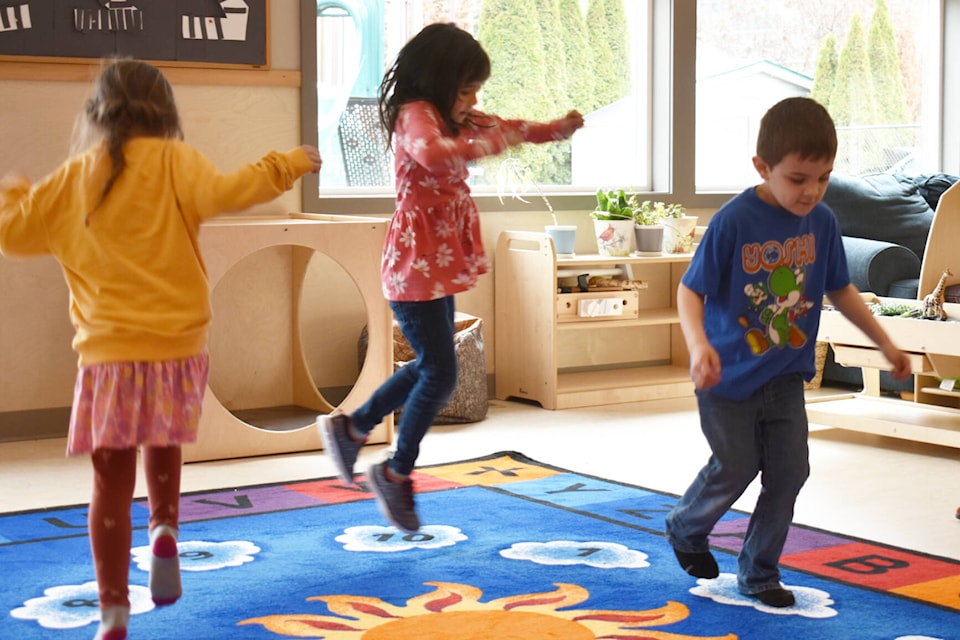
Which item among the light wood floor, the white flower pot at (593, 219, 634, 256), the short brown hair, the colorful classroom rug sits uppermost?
the short brown hair

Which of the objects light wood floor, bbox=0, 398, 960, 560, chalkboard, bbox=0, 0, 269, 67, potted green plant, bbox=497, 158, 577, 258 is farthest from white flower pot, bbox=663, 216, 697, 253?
chalkboard, bbox=0, 0, 269, 67

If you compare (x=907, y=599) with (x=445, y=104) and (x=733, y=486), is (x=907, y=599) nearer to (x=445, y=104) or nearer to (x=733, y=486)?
(x=733, y=486)

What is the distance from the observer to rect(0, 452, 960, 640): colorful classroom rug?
6.54ft

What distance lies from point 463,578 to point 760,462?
597 millimetres

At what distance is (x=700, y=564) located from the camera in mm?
2166

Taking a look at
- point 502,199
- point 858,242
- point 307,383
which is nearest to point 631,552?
point 307,383

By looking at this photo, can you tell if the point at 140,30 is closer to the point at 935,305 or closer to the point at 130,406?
the point at 130,406

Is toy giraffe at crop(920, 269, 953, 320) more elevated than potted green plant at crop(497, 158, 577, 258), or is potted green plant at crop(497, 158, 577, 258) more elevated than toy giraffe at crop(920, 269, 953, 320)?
potted green plant at crop(497, 158, 577, 258)

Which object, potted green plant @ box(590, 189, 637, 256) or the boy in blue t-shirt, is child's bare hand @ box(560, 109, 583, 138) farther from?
potted green plant @ box(590, 189, 637, 256)

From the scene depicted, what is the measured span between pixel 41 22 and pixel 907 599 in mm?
2959

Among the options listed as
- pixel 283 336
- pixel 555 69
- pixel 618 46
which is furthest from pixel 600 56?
pixel 283 336

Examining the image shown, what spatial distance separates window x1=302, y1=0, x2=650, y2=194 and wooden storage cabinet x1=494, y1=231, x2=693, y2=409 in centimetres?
40

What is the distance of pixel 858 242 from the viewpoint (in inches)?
186

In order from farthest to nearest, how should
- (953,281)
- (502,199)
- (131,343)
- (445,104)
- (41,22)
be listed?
(502,199) < (953,281) < (41,22) < (445,104) < (131,343)
